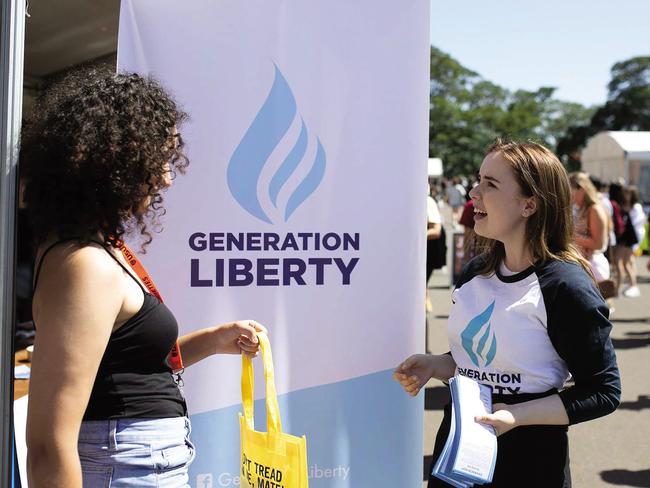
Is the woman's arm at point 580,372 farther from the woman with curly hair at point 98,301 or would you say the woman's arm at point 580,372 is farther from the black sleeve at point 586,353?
the woman with curly hair at point 98,301

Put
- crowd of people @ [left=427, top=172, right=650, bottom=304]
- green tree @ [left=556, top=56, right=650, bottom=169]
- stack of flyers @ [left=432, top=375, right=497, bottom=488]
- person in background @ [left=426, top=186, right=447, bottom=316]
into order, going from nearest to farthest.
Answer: stack of flyers @ [left=432, top=375, right=497, bottom=488]
crowd of people @ [left=427, top=172, right=650, bottom=304]
person in background @ [left=426, top=186, right=447, bottom=316]
green tree @ [left=556, top=56, right=650, bottom=169]

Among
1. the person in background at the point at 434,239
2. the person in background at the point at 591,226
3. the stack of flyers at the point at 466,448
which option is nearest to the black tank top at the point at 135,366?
the stack of flyers at the point at 466,448

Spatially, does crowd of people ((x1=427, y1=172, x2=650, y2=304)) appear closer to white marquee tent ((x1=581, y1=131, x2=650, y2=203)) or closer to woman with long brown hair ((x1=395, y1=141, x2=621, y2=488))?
woman with long brown hair ((x1=395, y1=141, x2=621, y2=488))

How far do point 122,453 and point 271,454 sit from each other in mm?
436

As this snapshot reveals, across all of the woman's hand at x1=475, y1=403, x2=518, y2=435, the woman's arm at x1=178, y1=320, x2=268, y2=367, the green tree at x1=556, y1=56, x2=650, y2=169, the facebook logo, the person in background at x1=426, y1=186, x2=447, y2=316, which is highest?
the green tree at x1=556, y1=56, x2=650, y2=169

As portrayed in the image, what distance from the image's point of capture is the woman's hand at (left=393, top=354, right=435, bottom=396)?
2.18 metres

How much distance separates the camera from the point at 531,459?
1852 mm

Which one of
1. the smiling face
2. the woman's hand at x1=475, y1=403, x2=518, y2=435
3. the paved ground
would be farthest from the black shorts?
the paved ground

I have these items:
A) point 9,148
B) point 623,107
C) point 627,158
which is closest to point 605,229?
point 9,148

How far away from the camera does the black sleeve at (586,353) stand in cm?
176

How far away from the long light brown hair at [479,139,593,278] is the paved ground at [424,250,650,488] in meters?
2.69

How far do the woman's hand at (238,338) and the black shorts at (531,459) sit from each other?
565 millimetres

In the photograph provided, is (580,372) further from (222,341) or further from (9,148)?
(9,148)

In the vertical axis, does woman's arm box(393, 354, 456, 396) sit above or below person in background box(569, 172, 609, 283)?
below
